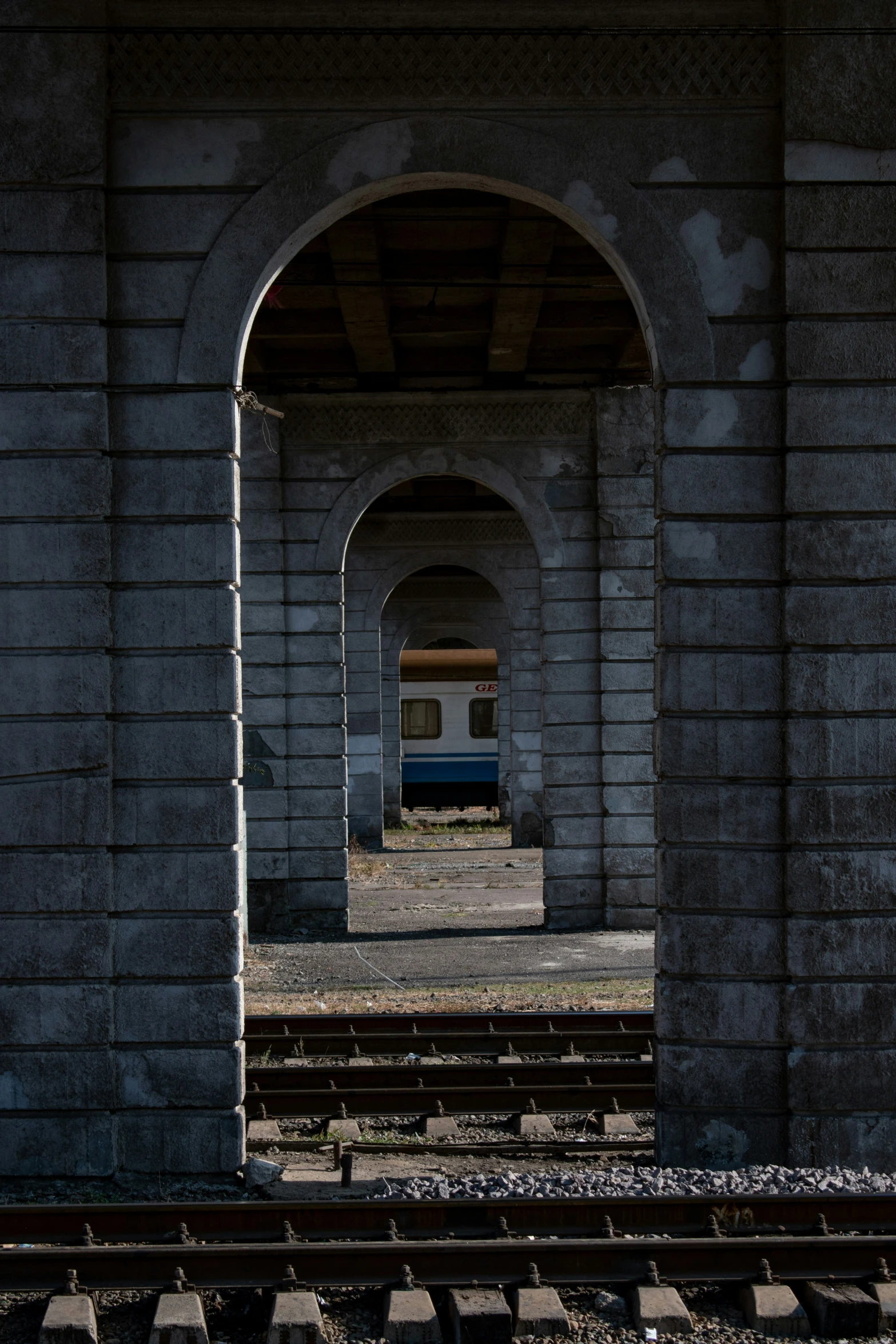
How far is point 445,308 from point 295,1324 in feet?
35.4

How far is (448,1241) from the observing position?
5.91m

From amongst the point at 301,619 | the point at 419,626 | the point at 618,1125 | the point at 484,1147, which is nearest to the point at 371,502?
the point at 301,619

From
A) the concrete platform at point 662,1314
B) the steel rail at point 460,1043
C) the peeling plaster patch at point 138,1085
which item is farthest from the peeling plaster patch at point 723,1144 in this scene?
the peeling plaster patch at point 138,1085

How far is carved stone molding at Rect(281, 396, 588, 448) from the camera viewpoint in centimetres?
1733

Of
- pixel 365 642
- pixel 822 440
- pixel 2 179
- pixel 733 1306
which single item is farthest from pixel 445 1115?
pixel 365 642

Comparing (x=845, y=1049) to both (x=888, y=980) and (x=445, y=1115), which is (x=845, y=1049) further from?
(x=445, y=1115)

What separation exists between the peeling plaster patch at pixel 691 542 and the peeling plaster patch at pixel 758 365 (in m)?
0.83

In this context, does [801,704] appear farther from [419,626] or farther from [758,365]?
[419,626]

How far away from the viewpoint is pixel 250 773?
679 inches

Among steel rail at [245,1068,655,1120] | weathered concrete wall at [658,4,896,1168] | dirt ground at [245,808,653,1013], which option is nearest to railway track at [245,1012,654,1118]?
steel rail at [245,1068,655,1120]

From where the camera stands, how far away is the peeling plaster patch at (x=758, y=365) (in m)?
7.39

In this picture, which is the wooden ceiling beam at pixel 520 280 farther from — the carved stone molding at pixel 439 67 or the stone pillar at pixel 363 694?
the stone pillar at pixel 363 694

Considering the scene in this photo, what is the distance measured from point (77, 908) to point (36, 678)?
1.22 m

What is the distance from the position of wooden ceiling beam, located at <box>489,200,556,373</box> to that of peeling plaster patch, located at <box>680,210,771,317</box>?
Answer: 128 inches
